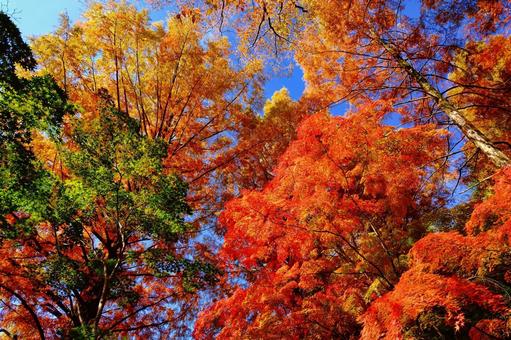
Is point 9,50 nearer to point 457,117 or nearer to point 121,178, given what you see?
point 121,178

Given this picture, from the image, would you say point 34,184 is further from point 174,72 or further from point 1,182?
point 174,72

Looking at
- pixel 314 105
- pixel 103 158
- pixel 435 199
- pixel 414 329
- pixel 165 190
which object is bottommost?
pixel 414 329

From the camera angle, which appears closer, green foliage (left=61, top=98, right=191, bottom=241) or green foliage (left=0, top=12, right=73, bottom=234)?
green foliage (left=0, top=12, right=73, bottom=234)

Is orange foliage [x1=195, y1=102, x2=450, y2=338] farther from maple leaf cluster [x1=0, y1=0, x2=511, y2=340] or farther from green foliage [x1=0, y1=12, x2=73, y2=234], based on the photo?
green foliage [x1=0, y1=12, x2=73, y2=234]

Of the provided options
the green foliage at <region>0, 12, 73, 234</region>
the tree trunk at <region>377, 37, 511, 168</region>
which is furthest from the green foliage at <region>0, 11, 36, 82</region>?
the tree trunk at <region>377, 37, 511, 168</region>

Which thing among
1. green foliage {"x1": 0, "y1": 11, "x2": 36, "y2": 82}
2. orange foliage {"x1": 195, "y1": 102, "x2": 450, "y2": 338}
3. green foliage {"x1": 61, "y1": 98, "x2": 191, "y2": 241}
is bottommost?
orange foliage {"x1": 195, "y1": 102, "x2": 450, "y2": 338}

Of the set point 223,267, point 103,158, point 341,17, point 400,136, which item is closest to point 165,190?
point 103,158

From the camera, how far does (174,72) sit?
9.76 m

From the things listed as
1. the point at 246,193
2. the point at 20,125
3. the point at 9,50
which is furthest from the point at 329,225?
the point at 9,50

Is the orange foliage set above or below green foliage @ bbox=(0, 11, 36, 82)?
below

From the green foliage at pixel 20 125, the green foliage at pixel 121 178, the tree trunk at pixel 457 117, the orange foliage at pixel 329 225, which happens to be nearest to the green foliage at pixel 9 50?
the green foliage at pixel 20 125

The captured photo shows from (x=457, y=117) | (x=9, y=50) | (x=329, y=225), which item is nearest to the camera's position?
(x=9, y=50)

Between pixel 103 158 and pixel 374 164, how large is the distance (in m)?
5.27

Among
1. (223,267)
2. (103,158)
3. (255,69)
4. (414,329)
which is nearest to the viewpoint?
(414,329)
